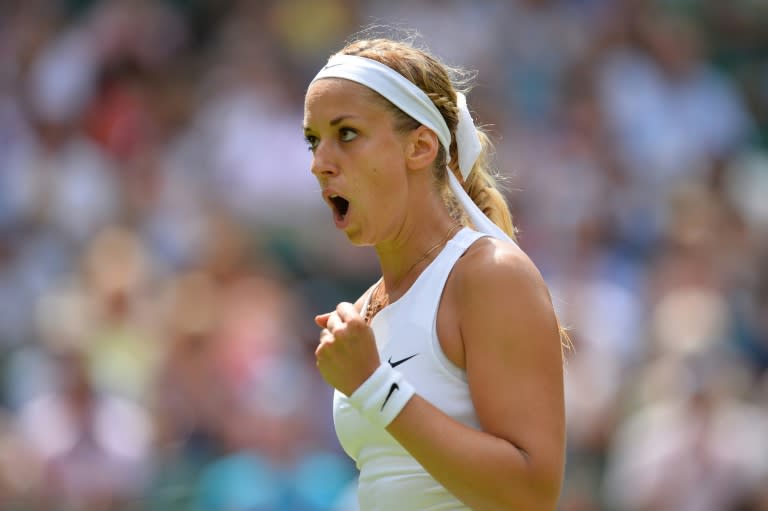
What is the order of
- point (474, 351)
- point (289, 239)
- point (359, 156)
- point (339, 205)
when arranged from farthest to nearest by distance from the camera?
point (289, 239)
point (339, 205)
point (359, 156)
point (474, 351)

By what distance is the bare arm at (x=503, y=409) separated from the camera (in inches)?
104

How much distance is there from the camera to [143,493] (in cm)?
709

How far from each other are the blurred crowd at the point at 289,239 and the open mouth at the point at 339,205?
12.6 ft

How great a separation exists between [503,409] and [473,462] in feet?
0.48

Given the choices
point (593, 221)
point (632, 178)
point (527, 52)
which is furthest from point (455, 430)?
point (527, 52)

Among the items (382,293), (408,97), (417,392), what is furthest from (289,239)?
(417,392)

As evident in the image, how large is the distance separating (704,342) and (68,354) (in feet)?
11.7

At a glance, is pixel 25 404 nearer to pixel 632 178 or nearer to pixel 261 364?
pixel 261 364

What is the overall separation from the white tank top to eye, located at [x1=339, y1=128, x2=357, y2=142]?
1.09ft

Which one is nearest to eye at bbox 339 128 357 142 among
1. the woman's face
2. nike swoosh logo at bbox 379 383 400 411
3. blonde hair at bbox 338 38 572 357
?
the woman's face

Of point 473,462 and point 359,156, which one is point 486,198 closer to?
point 359,156

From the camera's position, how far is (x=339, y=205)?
120 inches

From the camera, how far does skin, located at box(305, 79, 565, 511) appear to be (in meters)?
2.64

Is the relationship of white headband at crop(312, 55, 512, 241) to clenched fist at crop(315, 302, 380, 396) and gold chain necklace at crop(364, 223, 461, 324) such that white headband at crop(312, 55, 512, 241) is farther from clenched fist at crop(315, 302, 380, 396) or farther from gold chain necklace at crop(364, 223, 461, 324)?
clenched fist at crop(315, 302, 380, 396)
